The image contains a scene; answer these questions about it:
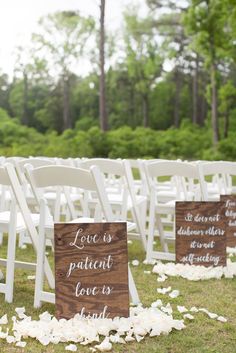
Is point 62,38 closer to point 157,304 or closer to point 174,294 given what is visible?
point 174,294

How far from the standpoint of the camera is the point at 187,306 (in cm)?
364

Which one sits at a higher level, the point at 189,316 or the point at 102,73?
the point at 102,73

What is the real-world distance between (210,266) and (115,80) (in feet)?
112

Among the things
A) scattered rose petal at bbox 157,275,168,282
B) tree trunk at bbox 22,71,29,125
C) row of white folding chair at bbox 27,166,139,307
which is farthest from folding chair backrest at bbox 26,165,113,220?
tree trunk at bbox 22,71,29,125

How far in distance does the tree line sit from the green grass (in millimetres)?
15274

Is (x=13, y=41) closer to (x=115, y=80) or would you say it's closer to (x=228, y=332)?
(x=115, y=80)

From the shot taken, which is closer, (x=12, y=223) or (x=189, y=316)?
(x=189, y=316)

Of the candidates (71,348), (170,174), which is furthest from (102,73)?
(71,348)

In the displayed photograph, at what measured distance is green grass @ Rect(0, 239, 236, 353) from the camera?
2879mm

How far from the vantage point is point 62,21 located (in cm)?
2873

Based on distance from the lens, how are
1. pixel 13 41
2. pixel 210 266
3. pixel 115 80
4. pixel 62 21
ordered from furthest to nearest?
pixel 115 80 → pixel 13 41 → pixel 62 21 → pixel 210 266

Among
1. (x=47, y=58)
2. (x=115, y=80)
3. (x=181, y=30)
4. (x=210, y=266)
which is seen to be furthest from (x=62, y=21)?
(x=210, y=266)

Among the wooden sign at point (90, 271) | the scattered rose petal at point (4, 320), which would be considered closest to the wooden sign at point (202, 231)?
the wooden sign at point (90, 271)

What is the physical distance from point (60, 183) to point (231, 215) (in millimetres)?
2539
